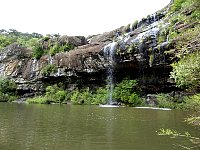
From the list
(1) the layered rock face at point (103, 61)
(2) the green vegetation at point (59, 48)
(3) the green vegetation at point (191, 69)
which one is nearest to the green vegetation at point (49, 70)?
(1) the layered rock face at point (103, 61)

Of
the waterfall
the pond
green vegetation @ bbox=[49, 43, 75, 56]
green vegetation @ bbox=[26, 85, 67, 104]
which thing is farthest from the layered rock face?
the pond

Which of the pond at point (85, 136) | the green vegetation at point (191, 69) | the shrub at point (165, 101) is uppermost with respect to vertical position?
the green vegetation at point (191, 69)

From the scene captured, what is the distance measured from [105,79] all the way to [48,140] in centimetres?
3491

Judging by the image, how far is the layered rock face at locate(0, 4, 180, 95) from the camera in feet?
139

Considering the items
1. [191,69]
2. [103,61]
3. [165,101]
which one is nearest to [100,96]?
[103,61]

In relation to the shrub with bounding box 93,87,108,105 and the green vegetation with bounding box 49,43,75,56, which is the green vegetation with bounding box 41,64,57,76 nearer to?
the green vegetation with bounding box 49,43,75,56

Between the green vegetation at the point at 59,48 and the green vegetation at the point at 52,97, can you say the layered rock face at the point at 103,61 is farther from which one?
the green vegetation at the point at 52,97

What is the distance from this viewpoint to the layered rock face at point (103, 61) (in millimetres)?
42344

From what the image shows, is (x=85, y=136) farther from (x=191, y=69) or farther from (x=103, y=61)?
(x=103, y=61)

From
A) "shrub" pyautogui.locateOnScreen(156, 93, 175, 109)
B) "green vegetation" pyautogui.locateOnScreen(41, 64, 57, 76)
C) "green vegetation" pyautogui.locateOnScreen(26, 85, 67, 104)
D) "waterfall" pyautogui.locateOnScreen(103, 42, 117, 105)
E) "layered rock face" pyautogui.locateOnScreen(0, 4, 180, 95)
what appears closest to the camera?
"shrub" pyautogui.locateOnScreen(156, 93, 175, 109)

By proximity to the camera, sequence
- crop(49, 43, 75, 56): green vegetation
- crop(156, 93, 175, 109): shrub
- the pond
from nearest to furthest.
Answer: the pond < crop(156, 93, 175, 109): shrub < crop(49, 43, 75, 56): green vegetation

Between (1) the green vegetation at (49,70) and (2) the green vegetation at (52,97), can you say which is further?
(1) the green vegetation at (49,70)

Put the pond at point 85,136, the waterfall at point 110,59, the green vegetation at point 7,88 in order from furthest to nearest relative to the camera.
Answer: the green vegetation at point 7,88
the waterfall at point 110,59
the pond at point 85,136

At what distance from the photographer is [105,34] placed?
184ft
